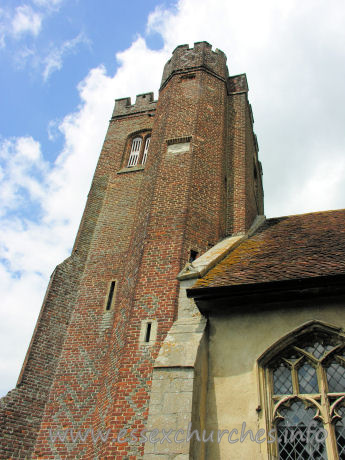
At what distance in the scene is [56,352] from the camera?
12.4 metres

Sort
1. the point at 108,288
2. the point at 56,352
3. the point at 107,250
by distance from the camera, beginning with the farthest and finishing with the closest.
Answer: the point at 107,250, the point at 108,288, the point at 56,352

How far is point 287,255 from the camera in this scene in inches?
346

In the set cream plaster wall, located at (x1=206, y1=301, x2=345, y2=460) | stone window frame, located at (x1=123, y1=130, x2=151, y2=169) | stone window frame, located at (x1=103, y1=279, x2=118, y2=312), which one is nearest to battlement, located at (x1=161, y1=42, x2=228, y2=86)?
stone window frame, located at (x1=123, y1=130, x2=151, y2=169)

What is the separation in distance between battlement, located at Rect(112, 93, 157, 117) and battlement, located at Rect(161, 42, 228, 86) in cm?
210

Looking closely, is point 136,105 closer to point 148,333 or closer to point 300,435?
point 148,333

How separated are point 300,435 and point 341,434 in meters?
0.54

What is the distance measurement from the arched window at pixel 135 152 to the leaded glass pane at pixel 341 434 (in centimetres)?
1276

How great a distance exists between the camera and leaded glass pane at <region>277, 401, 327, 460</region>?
6105 millimetres

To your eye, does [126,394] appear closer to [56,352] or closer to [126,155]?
[56,352]

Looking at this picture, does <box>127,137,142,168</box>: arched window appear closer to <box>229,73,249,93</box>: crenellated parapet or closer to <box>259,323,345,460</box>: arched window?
<box>229,73,249,93</box>: crenellated parapet

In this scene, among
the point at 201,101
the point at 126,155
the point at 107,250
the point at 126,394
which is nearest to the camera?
the point at 126,394

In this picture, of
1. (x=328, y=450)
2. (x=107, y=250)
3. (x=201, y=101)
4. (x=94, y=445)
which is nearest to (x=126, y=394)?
(x=94, y=445)

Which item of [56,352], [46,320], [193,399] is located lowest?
[193,399]

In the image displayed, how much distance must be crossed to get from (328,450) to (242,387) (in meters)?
1.43
